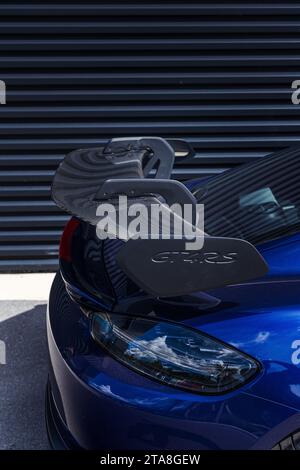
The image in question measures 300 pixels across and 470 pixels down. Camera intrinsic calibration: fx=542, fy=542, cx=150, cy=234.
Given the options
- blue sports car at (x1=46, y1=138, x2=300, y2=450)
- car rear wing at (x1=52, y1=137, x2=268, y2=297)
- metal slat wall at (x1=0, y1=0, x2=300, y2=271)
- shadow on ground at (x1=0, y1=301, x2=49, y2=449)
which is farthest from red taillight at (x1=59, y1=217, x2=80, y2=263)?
metal slat wall at (x1=0, y1=0, x2=300, y2=271)

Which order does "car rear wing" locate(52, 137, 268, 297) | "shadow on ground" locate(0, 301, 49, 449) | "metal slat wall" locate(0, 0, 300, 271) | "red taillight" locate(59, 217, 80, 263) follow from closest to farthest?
"car rear wing" locate(52, 137, 268, 297)
"red taillight" locate(59, 217, 80, 263)
"shadow on ground" locate(0, 301, 49, 449)
"metal slat wall" locate(0, 0, 300, 271)

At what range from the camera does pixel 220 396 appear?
1612 millimetres

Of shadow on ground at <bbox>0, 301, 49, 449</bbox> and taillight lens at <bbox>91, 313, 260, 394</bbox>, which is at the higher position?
taillight lens at <bbox>91, 313, 260, 394</bbox>

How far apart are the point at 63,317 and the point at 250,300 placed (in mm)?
719

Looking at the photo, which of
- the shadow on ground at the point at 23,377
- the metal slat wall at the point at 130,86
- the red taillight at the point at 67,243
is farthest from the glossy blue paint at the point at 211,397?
the metal slat wall at the point at 130,86

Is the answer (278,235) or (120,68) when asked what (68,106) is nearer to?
(120,68)

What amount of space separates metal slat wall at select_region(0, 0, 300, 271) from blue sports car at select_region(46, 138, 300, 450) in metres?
2.47

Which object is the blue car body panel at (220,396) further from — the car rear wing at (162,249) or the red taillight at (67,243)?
the red taillight at (67,243)

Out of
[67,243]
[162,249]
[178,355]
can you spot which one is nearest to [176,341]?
[178,355]

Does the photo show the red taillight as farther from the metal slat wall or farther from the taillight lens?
the metal slat wall

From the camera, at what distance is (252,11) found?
4207 mm

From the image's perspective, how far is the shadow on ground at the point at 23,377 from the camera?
252 cm

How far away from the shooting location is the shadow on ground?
252cm
